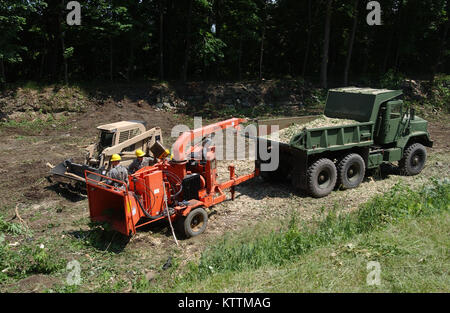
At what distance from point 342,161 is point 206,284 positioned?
6.34 meters

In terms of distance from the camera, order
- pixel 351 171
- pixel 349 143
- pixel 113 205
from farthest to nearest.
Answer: pixel 351 171 < pixel 349 143 < pixel 113 205

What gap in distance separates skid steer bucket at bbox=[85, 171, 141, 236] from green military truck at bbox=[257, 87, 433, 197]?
4.45 m

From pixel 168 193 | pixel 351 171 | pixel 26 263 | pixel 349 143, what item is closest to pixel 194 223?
pixel 168 193

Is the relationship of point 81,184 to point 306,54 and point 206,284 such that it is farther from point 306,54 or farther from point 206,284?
point 306,54

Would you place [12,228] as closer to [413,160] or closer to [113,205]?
[113,205]

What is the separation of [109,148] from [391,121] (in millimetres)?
8422

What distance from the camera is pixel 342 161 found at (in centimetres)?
1066

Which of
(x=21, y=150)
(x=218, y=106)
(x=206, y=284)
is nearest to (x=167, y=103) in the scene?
(x=218, y=106)

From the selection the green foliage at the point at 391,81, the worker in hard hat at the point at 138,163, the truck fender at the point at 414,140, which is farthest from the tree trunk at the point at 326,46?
the worker in hard hat at the point at 138,163

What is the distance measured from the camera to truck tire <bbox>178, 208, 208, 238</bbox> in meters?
Result: 8.14

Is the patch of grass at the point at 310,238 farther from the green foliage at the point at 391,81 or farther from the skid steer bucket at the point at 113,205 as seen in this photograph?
the green foliage at the point at 391,81

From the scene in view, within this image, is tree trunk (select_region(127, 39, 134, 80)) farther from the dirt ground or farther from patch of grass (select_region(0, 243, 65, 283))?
patch of grass (select_region(0, 243, 65, 283))

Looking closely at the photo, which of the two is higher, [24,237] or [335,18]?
[335,18]

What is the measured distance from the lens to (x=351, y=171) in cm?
1104
